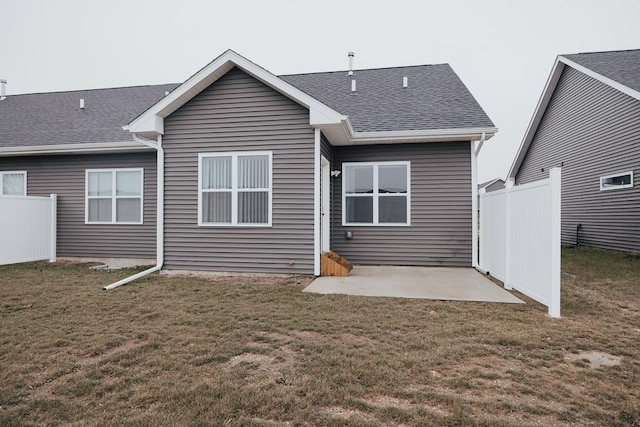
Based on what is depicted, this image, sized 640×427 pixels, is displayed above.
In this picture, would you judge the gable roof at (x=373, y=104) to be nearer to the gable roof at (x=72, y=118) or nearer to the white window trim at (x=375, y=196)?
the white window trim at (x=375, y=196)

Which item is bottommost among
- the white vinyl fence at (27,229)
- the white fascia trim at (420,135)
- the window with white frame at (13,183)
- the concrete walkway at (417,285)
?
the concrete walkway at (417,285)

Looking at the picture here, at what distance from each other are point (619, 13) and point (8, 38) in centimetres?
3053

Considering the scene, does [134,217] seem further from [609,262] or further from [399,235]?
[609,262]

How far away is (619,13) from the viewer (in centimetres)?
1697

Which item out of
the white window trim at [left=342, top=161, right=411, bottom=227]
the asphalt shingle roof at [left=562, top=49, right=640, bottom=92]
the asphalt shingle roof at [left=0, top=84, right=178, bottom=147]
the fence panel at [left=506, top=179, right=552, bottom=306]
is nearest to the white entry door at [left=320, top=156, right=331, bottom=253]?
the white window trim at [left=342, top=161, right=411, bottom=227]

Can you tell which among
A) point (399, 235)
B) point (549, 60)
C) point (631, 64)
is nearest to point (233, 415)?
point (399, 235)

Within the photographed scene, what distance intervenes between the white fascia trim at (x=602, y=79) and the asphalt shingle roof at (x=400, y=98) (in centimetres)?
468

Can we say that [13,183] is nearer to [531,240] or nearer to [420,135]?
[420,135]

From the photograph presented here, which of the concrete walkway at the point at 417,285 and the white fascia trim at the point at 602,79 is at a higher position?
the white fascia trim at the point at 602,79

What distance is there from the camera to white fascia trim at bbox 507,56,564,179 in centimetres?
1347

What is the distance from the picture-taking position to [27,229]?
9.12 m

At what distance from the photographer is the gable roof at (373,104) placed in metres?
6.94

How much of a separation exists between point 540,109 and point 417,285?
13.0m

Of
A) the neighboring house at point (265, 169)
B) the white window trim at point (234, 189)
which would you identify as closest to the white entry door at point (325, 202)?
the neighboring house at point (265, 169)
